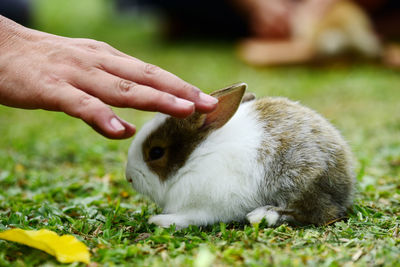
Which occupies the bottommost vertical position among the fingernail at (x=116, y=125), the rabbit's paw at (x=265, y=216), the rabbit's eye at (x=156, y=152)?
the rabbit's paw at (x=265, y=216)

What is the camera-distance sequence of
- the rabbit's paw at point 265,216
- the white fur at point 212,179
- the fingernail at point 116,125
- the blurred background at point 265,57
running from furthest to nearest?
the blurred background at point 265,57 < the white fur at point 212,179 < the rabbit's paw at point 265,216 < the fingernail at point 116,125

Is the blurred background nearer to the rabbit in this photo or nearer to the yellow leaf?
the rabbit

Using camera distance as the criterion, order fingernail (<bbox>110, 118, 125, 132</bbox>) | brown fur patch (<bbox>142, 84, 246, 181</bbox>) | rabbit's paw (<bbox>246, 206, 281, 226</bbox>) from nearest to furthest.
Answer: fingernail (<bbox>110, 118, 125, 132</bbox>), rabbit's paw (<bbox>246, 206, 281, 226</bbox>), brown fur patch (<bbox>142, 84, 246, 181</bbox>)

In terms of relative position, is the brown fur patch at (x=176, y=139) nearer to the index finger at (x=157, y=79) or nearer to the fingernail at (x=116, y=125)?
the index finger at (x=157, y=79)

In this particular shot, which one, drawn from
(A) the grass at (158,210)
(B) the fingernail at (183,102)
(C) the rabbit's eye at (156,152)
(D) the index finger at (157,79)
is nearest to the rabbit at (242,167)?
(C) the rabbit's eye at (156,152)

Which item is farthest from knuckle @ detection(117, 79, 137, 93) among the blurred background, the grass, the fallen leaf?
the blurred background

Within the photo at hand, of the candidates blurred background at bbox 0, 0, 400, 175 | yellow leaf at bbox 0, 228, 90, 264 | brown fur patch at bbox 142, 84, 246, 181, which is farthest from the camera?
blurred background at bbox 0, 0, 400, 175

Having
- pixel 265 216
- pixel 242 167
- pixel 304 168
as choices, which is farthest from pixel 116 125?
pixel 304 168

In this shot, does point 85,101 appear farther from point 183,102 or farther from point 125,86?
point 183,102
